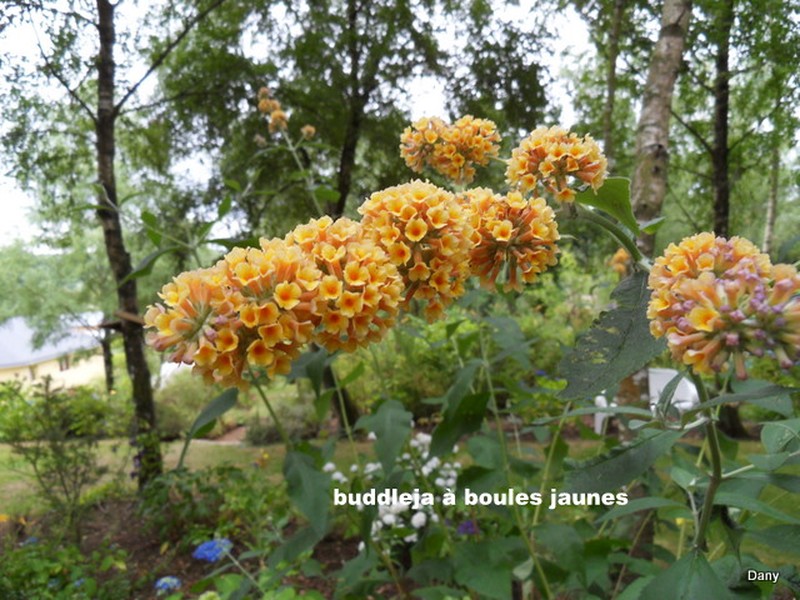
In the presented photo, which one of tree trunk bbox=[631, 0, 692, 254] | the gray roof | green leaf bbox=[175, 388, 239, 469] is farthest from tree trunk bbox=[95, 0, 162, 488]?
tree trunk bbox=[631, 0, 692, 254]

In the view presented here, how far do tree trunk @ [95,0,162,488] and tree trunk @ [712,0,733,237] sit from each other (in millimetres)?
2611

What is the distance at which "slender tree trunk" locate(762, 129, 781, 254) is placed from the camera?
1.99m

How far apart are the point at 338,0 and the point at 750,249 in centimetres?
369

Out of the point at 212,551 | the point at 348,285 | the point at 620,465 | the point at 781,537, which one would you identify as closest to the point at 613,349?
the point at 620,465

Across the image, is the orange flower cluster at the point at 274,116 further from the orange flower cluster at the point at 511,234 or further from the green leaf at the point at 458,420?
the orange flower cluster at the point at 511,234

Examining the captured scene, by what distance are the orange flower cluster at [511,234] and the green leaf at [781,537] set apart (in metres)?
0.42

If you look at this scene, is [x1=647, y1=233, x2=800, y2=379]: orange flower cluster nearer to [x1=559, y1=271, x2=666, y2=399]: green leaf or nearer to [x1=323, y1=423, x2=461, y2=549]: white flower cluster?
[x1=559, y1=271, x2=666, y2=399]: green leaf

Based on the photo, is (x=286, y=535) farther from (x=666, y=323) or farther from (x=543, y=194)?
(x=666, y=323)

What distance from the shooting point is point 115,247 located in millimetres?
2658

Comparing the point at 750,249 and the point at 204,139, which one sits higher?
the point at 204,139

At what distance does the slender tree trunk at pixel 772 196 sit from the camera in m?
1.99

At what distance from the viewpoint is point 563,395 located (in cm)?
48

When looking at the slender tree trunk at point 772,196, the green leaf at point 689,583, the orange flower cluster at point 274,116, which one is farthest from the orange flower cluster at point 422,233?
the slender tree trunk at point 772,196

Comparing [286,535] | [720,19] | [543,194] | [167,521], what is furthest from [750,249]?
[167,521]
